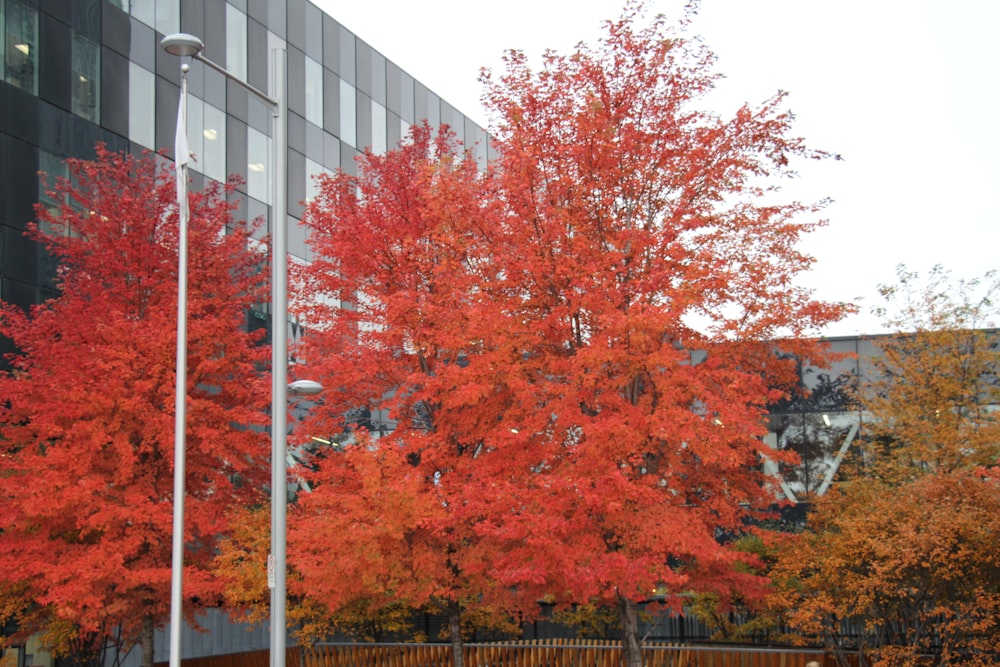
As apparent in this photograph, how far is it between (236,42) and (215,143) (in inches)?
164

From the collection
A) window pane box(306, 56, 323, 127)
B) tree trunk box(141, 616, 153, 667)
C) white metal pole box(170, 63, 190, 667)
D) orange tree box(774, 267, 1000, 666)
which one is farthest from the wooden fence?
window pane box(306, 56, 323, 127)

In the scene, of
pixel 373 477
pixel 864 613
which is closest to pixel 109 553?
pixel 373 477

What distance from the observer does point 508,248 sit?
71.3 ft

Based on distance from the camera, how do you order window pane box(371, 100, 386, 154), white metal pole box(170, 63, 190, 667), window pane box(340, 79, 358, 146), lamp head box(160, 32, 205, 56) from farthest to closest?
1. window pane box(371, 100, 386, 154)
2. window pane box(340, 79, 358, 146)
3. white metal pole box(170, 63, 190, 667)
4. lamp head box(160, 32, 205, 56)

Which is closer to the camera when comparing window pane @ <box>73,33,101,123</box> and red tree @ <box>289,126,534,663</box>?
red tree @ <box>289,126,534,663</box>

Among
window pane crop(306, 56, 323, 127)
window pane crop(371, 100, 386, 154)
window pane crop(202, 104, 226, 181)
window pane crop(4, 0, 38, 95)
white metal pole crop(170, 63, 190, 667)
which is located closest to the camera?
white metal pole crop(170, 63, 190, 667)

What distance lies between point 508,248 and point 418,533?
20.7 ft

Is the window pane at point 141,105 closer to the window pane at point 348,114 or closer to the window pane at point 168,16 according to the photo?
the window pane at point 168,16

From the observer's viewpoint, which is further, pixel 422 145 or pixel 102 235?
pixel 422 145

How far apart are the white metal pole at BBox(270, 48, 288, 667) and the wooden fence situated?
1553cm

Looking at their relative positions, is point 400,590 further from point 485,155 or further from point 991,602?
point 485,155

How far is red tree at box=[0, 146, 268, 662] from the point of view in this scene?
23.3 meters

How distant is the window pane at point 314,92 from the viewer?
44178 millimetres

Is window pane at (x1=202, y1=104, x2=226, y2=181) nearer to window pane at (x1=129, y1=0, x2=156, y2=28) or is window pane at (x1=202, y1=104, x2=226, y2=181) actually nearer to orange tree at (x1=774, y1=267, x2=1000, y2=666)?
window pane at (x1=129, y1=0, x2=156, y2=28)
